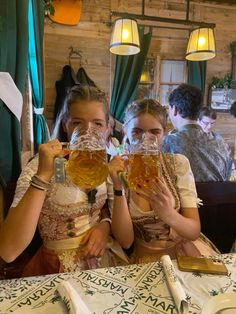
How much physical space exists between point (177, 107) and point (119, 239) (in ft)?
4.47

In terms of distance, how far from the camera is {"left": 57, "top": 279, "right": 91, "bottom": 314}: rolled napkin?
1.90ft

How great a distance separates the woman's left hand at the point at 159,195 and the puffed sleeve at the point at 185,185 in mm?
156

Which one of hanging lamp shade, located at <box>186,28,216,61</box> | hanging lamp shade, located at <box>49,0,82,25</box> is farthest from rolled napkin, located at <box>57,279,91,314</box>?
hanging lamp shade, located at <box>49,0,82,25</box>

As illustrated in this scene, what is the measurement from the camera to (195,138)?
6.27 ft

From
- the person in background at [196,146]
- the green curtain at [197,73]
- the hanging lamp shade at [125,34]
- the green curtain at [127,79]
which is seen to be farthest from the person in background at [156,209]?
the green curtain at [197,73]

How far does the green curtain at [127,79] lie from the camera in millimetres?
3764

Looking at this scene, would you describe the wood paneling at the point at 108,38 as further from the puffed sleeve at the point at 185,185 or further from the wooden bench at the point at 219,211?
the puffed sleeve at the point at 185,185

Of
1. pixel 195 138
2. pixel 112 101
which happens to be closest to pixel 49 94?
pixel 112 101

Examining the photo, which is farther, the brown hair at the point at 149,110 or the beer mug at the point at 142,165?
the brown hair at the point at 149,110

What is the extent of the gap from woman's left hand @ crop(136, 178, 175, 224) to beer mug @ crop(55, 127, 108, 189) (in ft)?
0.53

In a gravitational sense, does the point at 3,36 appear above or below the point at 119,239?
above

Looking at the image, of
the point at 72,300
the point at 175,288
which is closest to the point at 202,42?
the point at 175,288

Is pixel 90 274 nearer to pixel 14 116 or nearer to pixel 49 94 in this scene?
pixel 14 116

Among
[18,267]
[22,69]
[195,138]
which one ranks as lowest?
[18,267]
